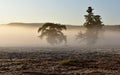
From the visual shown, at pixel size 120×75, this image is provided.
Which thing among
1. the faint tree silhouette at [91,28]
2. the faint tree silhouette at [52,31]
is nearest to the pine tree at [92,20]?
the faint tree silhouette at [91,28]

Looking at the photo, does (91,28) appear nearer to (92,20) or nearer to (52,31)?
(92,20)

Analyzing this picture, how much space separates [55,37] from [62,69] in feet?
207

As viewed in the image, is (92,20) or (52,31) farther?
(92,20)

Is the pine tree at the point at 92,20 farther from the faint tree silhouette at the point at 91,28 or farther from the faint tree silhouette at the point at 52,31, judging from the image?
the faint tree silhouette at the point at 52,31

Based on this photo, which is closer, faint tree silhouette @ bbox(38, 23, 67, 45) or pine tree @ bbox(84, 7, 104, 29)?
faint tree silhouette @ bbox(38, 23, 67, 45)

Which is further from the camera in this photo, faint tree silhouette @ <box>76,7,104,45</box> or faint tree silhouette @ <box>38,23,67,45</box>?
faint tree silhouette @ <box>76,7,104,45</box>

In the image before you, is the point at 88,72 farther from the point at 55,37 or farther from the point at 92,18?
the point at 92,18

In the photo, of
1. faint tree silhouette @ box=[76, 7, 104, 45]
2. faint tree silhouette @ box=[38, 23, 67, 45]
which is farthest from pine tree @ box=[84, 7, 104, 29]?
faint tree silhouette @ box=[38, 23, 67, 45]

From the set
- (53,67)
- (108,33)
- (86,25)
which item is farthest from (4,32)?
(53,67)

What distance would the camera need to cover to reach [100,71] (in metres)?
28.7

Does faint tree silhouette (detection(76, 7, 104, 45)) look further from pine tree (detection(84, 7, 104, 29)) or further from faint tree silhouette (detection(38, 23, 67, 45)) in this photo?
faint tree silhouette (detection(38, 23, 67, 45))

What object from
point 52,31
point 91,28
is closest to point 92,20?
point 91,28

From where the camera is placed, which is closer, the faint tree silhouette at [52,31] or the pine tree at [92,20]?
the faint tree silhouette at [52,31]

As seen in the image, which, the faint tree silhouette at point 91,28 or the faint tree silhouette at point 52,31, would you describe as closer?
the faint tree silhouette at point 52,31
